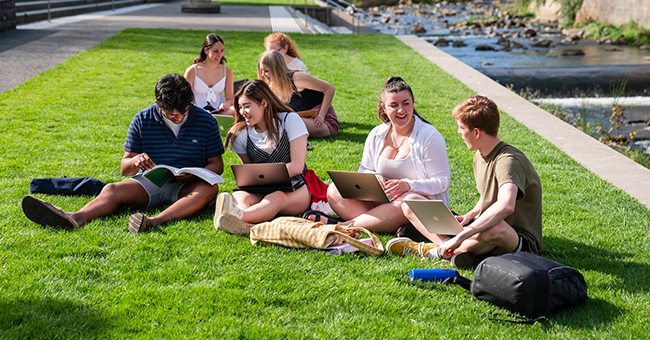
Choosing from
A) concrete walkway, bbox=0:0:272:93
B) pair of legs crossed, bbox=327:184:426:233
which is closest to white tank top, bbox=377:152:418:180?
pair of legs crossed, bbox=327:184:426:233

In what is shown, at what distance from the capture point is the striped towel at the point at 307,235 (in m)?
4.12

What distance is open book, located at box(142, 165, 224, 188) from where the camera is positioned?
4469 millimetres

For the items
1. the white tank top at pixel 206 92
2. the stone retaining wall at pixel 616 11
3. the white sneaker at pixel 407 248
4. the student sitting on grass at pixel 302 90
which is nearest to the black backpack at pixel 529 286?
the white sneaker at pixel 407 248

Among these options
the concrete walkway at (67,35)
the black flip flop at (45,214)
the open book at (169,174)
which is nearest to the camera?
the black flip flop at (45,214)

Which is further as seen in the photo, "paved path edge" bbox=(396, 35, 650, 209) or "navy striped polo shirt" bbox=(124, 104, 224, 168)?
"paved path edge" bbox=(396, 35, 650, 209)

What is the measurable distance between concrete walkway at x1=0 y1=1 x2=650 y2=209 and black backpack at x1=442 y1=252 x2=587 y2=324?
2.60 metres

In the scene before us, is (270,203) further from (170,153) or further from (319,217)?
(170,153)

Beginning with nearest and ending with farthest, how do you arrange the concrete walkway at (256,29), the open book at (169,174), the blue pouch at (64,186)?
1. the open book at (169,174)
2. the blue pouch at (64,186)
3. the concrete walkway at (256,29)

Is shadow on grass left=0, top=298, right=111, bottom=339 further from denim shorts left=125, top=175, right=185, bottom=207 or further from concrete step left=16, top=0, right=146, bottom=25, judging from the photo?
concrete step left=16, top=0, right=146, bottom=25

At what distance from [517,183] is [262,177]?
6.52 feet

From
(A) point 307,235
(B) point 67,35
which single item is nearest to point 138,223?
(A) point 307,235

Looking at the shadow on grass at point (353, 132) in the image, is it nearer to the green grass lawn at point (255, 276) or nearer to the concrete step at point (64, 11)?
the green grass lawn at point (255, 276)

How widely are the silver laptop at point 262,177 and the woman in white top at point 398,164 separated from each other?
40 centimetres

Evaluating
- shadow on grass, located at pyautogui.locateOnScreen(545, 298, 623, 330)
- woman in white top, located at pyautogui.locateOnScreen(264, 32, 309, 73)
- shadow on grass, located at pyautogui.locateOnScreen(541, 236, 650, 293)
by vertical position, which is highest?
woman in white top, located at pyautogui.locateOnScreen(264, 32, 309, 73)
